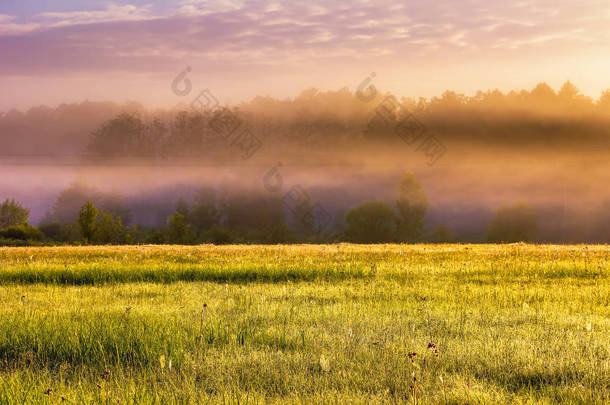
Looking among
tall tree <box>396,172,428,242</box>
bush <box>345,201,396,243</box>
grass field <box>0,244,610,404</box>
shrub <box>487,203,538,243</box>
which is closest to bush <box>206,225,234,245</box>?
bush <box>345,201,396,243</box>

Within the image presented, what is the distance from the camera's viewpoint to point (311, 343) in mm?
7078

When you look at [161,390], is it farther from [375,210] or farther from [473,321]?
[375,210]

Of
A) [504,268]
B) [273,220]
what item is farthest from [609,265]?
[273,220]

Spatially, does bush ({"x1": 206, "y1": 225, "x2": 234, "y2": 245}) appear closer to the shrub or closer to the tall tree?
the tall tree

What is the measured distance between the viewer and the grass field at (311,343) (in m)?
5.50

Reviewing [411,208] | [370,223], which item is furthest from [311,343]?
[411,208]

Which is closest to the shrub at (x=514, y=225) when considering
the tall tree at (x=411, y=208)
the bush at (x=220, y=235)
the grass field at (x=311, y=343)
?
the tall tree at (x=411, y=208)

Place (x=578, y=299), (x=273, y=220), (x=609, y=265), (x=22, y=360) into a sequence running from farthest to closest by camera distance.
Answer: (x=273, y=220) → (x=609, y=265) → (x=578, y=299) → (x=22, y=360)

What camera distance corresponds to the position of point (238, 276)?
15141 mm

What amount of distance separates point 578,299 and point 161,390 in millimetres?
8745

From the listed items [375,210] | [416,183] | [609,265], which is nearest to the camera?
[609,265]

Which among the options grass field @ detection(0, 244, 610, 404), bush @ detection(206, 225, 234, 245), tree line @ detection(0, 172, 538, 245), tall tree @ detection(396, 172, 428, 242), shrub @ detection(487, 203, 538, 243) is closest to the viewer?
grass field @ detection(0, 244, 610, 404)

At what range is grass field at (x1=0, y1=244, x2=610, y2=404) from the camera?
5.50m

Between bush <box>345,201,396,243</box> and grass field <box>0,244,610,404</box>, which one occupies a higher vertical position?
grass field <box>0,244,610,404</box>
